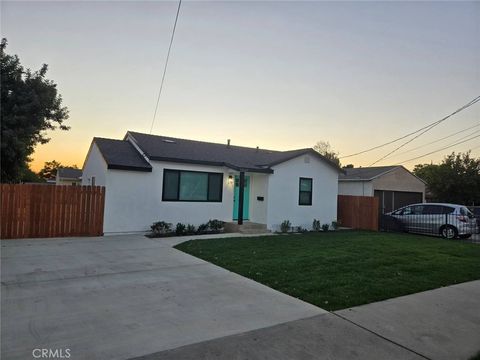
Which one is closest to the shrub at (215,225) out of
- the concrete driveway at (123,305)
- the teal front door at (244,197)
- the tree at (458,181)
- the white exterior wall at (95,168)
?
the teal front door at (244,197)

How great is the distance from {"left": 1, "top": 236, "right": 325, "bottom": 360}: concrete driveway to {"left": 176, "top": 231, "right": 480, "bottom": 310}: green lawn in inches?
21.9

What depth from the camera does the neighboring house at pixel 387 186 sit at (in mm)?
24125

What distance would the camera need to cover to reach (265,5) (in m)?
10.1

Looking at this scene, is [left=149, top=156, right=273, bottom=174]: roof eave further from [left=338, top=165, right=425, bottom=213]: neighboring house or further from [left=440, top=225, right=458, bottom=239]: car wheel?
[left=338, top=165, right=425, bottom=213]: neighboring house

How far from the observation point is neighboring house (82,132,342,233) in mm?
12852

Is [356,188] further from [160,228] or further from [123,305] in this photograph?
[123,305]

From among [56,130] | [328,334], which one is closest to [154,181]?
[56,130]

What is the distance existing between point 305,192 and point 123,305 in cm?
1251

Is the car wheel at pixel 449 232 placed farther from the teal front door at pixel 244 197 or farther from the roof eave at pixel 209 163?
the teal front door at pixel 244 197

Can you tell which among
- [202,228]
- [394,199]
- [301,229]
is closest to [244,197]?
[202,228]

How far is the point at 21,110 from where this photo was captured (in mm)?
12977

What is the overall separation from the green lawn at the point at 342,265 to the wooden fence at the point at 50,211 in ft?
12.8

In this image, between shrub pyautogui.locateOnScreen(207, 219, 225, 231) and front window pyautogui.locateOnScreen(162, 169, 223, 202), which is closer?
front window pyautogui.locateOnScreen(162, 169, 223, 202)

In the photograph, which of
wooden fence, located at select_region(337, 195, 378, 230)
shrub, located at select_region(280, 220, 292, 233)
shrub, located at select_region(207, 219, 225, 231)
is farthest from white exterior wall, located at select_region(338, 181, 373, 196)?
shrub, located at select_region(207, 219, 225, 231)
